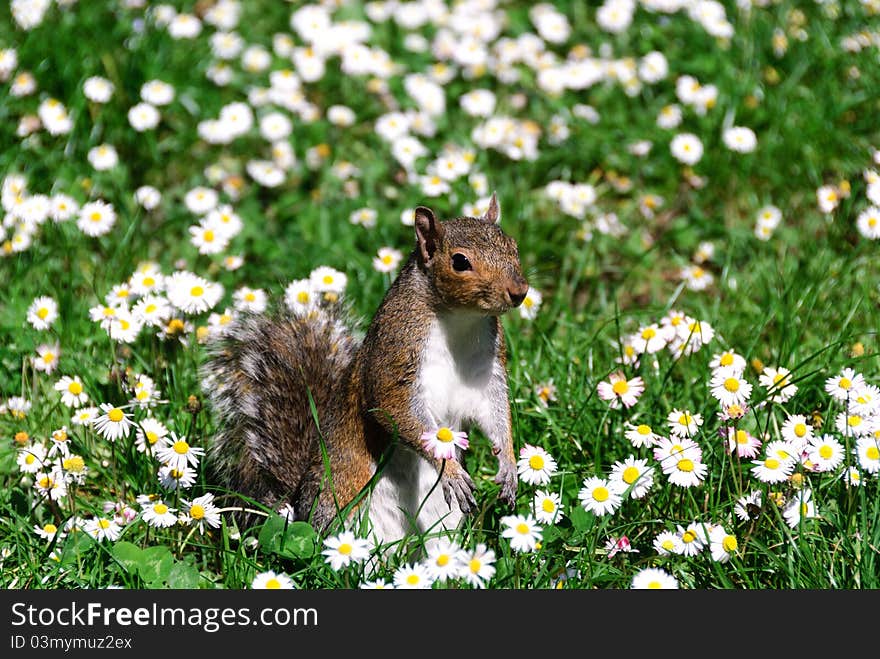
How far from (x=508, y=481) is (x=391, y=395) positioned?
0.35 m

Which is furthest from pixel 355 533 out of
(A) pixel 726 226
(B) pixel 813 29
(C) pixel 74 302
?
(B) pixel 813 29

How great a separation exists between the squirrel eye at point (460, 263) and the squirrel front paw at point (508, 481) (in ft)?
1.59

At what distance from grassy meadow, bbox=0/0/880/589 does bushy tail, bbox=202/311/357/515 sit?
83 mm

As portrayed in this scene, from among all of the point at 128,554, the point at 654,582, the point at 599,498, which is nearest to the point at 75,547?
the point at 128,554

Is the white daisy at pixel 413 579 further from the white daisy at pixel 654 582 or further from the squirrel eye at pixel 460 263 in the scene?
the squirrel eye at pixel 460 263

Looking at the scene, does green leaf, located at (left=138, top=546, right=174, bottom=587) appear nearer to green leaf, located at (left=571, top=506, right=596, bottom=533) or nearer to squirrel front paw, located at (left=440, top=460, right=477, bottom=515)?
squirrel front paw, located at (left=440, top=460, right=477, bottom=515)

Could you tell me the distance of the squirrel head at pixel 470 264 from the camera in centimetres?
256

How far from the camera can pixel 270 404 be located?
2896 mm

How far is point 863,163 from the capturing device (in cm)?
438

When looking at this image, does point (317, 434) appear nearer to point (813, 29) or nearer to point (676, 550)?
point (676, 550)

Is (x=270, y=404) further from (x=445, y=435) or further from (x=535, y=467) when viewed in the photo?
(x=535, y=467)

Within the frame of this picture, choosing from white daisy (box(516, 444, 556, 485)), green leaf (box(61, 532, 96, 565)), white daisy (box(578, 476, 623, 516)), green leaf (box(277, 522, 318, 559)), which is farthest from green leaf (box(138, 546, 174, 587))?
white daisy (box(578, 476, 623, 516))

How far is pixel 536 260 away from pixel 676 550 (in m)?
1.75

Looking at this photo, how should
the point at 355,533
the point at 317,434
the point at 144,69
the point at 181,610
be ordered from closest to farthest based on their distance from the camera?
the point at 181,610 < the point at 355,533 < the point at 317,434 < the point at 144,69
